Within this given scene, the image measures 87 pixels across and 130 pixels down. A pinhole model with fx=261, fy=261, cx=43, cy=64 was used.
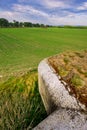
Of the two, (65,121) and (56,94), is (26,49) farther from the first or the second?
(65,121)

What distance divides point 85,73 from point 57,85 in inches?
13.0

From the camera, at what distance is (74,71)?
262cm

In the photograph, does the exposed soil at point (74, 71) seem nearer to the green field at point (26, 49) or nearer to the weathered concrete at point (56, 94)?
the weathered concrete at point (56, 94)

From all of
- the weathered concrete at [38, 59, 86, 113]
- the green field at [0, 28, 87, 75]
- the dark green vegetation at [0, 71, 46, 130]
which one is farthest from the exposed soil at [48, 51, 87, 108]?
the green field at [0, 28, 87, 75]

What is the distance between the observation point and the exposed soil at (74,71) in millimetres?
2291

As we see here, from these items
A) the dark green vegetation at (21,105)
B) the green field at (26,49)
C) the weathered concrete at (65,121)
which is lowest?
the green field at (26,49)

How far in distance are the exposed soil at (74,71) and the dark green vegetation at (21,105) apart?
74 centimetres

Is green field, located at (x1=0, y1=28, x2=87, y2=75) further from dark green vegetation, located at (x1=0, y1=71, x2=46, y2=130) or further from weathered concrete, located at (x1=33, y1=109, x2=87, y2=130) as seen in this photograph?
weathered concrete, located at (x1=33, y1=109, x2=87, y2=130)

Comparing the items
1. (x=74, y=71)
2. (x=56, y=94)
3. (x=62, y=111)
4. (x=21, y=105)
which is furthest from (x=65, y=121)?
(x=21, y=105)

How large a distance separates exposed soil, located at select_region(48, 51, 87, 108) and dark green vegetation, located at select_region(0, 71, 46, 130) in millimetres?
742

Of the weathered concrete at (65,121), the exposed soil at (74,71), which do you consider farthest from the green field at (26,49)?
the weathered concrete at (65,121)

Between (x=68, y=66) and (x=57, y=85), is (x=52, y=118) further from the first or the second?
(x=68, y=66)

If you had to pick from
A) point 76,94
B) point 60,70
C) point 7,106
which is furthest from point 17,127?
point 76,94

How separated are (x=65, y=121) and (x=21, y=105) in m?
1.67
